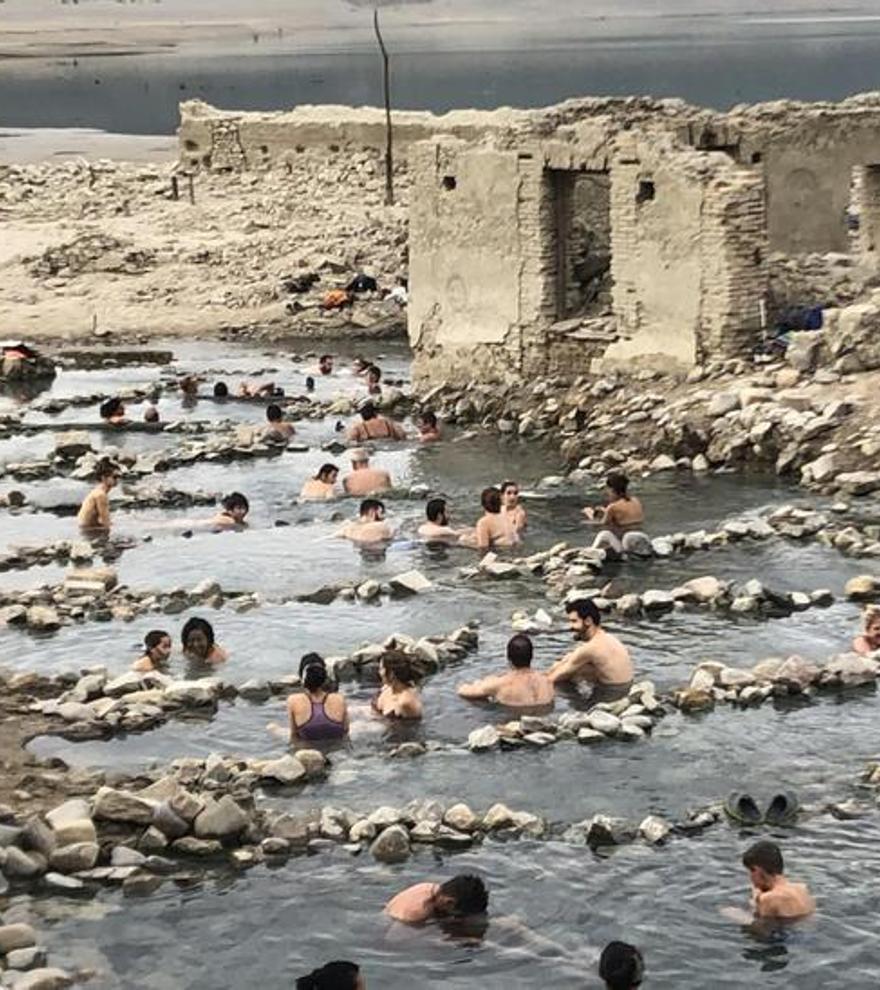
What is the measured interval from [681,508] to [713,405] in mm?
2206

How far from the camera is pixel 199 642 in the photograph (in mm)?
17672

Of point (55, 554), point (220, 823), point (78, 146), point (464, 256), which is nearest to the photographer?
point (220, 823)

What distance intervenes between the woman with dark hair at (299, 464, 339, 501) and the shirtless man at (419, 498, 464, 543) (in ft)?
8.45

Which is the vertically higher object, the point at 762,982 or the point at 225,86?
the point at 225,86

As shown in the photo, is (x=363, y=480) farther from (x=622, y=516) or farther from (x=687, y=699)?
(x=687, y=699)

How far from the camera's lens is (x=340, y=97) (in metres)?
108

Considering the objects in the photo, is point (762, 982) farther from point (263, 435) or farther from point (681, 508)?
point (263, 435)

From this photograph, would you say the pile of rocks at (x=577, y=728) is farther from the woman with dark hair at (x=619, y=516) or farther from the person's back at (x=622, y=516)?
the person's back at (x=622, y=516)

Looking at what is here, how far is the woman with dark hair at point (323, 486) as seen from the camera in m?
24.3

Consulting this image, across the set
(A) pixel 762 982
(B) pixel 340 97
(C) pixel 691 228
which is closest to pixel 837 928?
(A) pixel 762 982

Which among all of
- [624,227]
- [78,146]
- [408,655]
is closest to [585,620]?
[408,655]

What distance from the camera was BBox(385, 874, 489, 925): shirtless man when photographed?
12734 millimetres

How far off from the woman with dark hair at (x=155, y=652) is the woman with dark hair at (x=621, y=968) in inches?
265

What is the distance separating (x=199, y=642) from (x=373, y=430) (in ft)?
34.4
